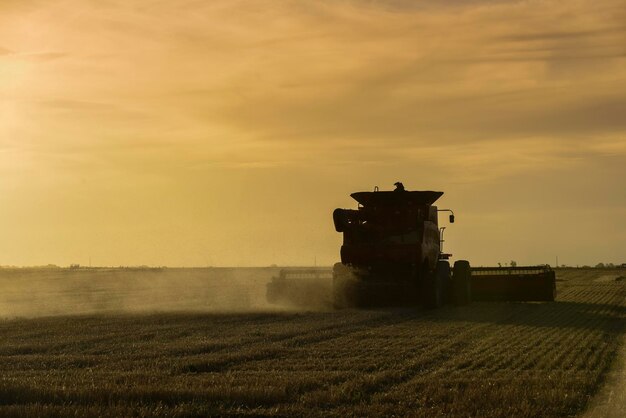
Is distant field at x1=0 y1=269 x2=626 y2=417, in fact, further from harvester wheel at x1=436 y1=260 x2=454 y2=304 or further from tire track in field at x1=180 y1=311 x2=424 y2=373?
harvester wheel at x1=436 y1=260 x2=454 y2=304

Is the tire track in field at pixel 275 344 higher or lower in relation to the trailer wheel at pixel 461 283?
lower

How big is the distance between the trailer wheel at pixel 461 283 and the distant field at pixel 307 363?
427 cm

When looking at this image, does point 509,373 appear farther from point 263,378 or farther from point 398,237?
point 398,237

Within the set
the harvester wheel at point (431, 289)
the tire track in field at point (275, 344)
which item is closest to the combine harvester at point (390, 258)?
the harvester wheel at point (431, 289)

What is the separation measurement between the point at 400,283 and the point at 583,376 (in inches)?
615

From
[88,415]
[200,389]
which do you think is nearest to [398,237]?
[200,389]

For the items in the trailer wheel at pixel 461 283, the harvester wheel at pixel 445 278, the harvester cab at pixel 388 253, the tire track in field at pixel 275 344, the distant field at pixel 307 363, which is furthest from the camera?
the trailer wheel at pixel 461 283

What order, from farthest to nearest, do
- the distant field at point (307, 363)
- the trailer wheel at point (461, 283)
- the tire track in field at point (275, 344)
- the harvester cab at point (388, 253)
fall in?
the trailer wheel at point (461, 283)
the harvester cab at point (388, 253)
the tire track in field at point (275, 344)
the distant field at point (307, 363)

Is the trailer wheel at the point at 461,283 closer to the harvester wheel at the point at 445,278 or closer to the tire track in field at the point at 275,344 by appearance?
the harvester wheel at the point at 445,278

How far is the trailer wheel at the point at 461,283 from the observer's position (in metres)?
34.7

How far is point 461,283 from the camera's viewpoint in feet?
115

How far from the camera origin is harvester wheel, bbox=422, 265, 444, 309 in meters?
31.7

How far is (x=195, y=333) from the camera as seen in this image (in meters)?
23.1

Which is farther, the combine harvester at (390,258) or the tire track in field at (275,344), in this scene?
the combine harvester at (390,258)
